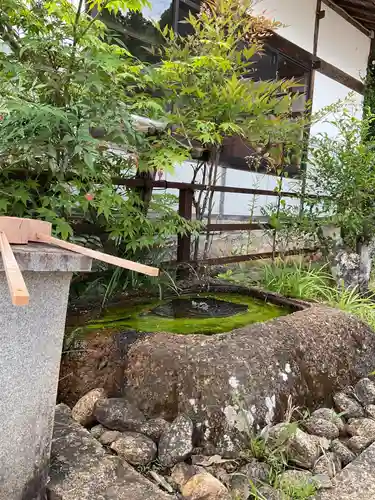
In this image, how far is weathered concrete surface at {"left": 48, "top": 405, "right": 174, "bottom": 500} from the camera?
60.7 inches

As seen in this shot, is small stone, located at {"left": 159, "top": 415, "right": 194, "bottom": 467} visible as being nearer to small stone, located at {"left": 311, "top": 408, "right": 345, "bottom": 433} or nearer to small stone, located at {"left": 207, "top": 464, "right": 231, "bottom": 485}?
small stone, located at {"left": 207, "top": 464, "right": 231, "bottom": 485}

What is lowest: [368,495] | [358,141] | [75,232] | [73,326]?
[368,495]

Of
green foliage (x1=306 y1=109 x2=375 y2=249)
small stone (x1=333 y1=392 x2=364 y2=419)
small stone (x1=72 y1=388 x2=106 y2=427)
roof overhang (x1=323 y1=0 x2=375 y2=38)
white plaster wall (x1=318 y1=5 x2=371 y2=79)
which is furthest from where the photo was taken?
white plaster wall (x1=318 y1=5 x2=371 y2=79)

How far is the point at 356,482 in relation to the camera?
1873 mm

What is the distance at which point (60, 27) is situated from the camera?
261cm

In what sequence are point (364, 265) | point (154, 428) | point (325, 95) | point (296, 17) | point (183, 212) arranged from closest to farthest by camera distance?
point (154, 428) → point (183, 212) → point (364, 265) → point (296, 17) → point (325, 95)

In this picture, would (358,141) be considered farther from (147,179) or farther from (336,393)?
(336,393)

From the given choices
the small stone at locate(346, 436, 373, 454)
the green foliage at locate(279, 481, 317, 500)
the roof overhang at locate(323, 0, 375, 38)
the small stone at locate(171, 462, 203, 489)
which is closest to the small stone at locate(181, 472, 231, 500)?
the small stone at locate(171, 462, 203, 489)

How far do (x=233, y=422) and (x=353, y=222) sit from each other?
3434 mm

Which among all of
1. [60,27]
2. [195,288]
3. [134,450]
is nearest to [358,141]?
[195,288]

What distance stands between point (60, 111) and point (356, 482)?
2185 millimetres

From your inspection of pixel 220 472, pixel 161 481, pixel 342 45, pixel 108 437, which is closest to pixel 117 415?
pixel 108 437

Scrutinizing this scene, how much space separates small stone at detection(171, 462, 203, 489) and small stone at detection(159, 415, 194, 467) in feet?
0.09

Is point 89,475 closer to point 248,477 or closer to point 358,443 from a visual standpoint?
point 248,477
